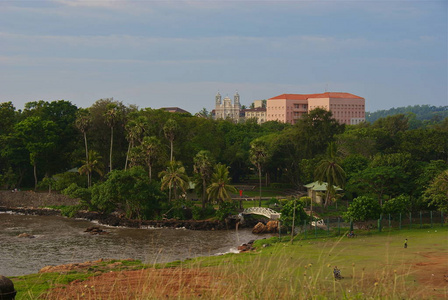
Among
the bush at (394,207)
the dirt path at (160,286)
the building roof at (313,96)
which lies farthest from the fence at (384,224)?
the building roof at (313,96)

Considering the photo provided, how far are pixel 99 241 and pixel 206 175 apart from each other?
46.8 ft

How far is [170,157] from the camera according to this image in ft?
228

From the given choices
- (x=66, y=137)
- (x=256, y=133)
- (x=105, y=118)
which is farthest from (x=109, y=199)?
(x=256, y=133)

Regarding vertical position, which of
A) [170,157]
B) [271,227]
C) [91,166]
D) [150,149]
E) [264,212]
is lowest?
[271,227]

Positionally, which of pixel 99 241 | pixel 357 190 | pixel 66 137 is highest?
pixel 66 137

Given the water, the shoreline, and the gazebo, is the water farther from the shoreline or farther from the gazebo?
the gazebo

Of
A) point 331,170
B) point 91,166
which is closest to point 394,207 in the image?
point 331,170

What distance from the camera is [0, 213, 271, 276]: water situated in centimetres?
3862

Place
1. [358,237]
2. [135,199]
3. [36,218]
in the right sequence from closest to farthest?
[358,237]
[135,199]
[36,218]

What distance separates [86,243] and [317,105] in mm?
135266

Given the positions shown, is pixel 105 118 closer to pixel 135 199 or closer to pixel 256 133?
pixel 135 199

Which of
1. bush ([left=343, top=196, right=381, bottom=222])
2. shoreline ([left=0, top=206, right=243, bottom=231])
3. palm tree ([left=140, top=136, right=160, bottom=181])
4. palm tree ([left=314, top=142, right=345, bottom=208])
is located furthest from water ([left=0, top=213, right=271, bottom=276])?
bush ([left=343, top=196, right=381, bottom=222])

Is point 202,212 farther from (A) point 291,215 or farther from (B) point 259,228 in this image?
(A) point 291,215

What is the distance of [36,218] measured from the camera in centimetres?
6047
